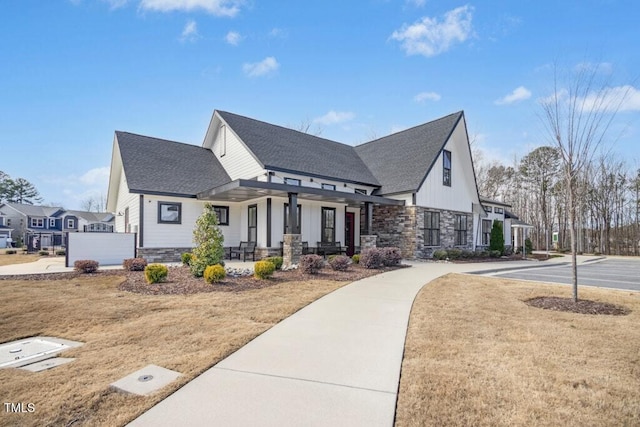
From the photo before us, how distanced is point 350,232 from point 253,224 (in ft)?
19.1

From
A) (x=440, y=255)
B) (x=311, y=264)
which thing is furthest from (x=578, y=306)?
(x=440, y=255)

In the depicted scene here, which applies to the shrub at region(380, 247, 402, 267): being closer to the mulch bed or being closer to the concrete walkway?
the mulch bed

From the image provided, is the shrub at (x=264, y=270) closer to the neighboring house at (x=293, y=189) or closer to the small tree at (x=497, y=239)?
→ the neighboring house at (x=293, y=189)

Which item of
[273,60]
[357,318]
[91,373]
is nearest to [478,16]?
[273,60]

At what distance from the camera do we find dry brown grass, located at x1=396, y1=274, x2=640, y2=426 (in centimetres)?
279

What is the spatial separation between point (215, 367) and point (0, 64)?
41.9ft

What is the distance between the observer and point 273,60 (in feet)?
54.5

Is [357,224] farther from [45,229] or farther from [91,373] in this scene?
[45,229]

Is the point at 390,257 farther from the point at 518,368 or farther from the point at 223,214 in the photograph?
the point at 518,368

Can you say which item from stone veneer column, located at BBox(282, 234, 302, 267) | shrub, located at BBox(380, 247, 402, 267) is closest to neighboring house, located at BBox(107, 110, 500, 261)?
stone veneer column, located at BBox(282, 234, 302, 267)

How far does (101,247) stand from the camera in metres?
14.2

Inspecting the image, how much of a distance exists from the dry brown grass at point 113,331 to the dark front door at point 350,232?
30.8ft

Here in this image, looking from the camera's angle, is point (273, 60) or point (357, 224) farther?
point (357, 224)

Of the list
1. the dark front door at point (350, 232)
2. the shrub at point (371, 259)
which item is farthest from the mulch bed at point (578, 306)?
the dark front door at point (350, 232)
